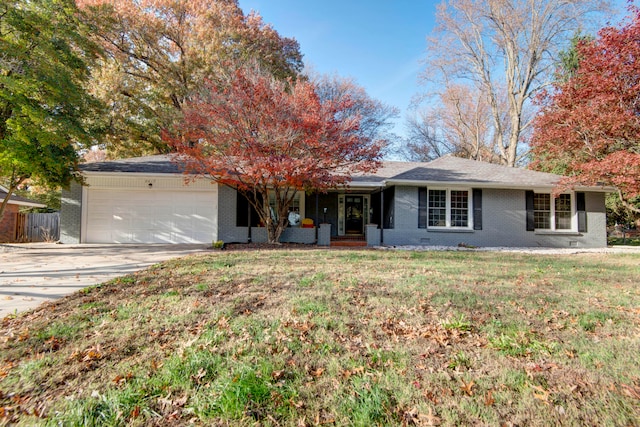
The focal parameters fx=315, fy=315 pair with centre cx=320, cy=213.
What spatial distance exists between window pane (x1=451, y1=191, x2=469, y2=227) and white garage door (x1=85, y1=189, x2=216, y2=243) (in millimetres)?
9399

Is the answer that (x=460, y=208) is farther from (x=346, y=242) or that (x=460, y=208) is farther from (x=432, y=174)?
(x=346, y=242)

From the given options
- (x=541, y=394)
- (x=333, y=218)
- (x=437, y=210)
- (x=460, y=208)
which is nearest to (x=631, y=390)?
(x=541, y=394)

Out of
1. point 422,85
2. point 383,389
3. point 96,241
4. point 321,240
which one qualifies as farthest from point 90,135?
point 422,85

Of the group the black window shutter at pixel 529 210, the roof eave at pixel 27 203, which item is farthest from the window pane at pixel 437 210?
the roof eave at pixel 27 203

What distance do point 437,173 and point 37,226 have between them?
59.6 ft

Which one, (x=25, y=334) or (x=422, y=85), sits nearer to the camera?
(x=25, y=334)

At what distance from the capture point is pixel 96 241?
11727mm

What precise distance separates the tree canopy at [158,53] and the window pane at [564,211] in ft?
47.4

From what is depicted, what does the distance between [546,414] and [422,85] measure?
25.0 meters

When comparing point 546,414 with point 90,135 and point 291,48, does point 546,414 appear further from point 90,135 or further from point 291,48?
point 291,48

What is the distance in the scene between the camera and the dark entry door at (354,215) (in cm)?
1484

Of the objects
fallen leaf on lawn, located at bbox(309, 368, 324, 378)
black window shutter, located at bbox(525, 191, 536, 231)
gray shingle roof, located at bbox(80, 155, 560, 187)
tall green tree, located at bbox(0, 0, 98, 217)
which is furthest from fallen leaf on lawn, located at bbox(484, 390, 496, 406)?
black window shutter, located at bbox(525, 191, 536, 231)

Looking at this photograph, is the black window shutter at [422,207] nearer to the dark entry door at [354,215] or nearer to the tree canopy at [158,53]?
the dark entry door at [354,215]

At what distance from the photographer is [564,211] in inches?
505
